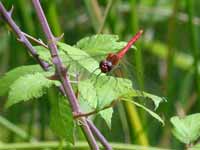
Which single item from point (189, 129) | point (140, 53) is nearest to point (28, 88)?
point (189, 129)

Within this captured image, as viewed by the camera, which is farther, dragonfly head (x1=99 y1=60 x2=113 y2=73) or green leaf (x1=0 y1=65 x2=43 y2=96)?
green leaf (x1=0 y1=65 x2=43 y2=96)

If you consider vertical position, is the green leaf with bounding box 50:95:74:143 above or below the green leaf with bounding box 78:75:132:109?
below

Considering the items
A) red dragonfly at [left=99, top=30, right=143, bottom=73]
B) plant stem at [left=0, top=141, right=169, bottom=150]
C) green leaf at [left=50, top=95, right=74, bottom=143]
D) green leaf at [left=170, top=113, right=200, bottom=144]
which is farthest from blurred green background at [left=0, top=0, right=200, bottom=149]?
red dragonfly at [left=99, top=30, right=143, bottom=73]

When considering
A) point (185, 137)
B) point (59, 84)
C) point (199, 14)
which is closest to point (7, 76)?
point (59, 84)

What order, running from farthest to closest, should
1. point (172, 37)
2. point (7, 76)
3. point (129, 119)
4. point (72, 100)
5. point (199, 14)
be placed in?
point (199, 14) < point (172, 37) < point (129, 119) < point (7, 76) < point (72, 100)

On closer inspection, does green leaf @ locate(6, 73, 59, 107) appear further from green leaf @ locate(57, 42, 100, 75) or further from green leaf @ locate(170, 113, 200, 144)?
green leaf @ locate(170, 113, 200, 144)

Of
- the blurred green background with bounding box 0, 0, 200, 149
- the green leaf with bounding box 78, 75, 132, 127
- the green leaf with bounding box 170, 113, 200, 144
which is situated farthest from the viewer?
the blurred green background with bounding box 0, 0, 200, 149

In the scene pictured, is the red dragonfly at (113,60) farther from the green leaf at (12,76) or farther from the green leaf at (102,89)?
the green leaf at (12,76)

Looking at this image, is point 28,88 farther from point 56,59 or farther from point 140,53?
point 140,53

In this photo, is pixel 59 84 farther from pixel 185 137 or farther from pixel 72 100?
pixel 185 137
